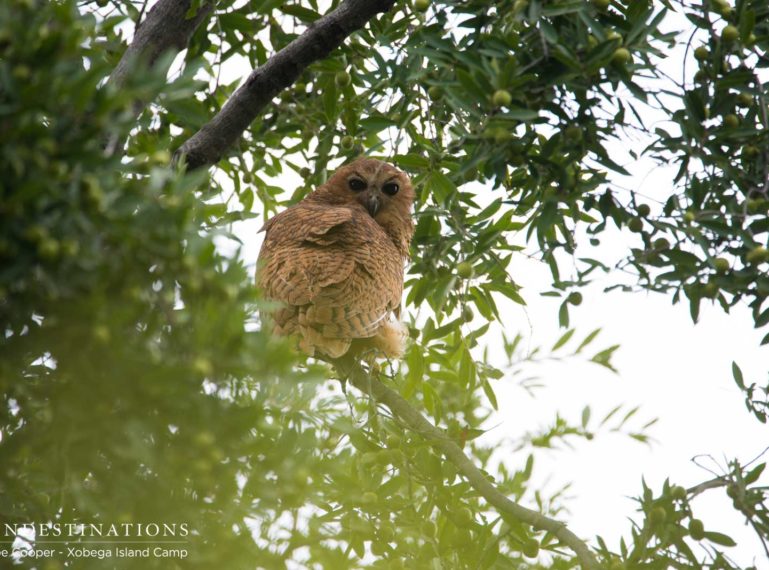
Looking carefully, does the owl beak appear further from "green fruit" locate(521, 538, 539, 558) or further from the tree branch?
"green fruit" locate(521, 538, 539, 558)

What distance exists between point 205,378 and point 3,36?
23.9 inches

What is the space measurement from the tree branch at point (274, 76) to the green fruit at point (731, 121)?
1.18m

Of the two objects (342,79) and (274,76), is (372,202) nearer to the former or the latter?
(342,79)

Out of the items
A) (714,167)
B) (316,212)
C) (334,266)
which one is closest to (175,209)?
(714,167)

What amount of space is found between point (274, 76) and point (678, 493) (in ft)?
6.00

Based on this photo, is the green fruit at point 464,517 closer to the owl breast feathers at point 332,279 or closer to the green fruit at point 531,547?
the green fruit at point 531,547

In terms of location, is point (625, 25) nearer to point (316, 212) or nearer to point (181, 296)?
point (181, 296)

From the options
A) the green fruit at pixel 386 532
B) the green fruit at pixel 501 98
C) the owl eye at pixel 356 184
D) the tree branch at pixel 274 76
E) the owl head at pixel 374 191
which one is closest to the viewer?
the green fruit at pixel 501 98

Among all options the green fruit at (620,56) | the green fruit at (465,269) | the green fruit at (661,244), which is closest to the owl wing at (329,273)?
the green fruit at (465,269)

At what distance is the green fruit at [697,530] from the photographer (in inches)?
93.1

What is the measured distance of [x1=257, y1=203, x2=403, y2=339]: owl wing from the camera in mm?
3400

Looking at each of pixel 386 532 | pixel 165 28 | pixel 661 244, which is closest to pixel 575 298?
pixel 661 244

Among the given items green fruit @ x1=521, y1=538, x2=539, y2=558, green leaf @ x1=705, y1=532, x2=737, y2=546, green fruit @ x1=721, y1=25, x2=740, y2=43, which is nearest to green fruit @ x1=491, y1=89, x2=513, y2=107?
green fruit @ x1=721, y1=25, x2=740, y2=43

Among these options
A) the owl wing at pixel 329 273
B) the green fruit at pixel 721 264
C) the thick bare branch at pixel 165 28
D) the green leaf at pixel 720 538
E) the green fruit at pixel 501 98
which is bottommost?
the green leaf at pixel 720 538
